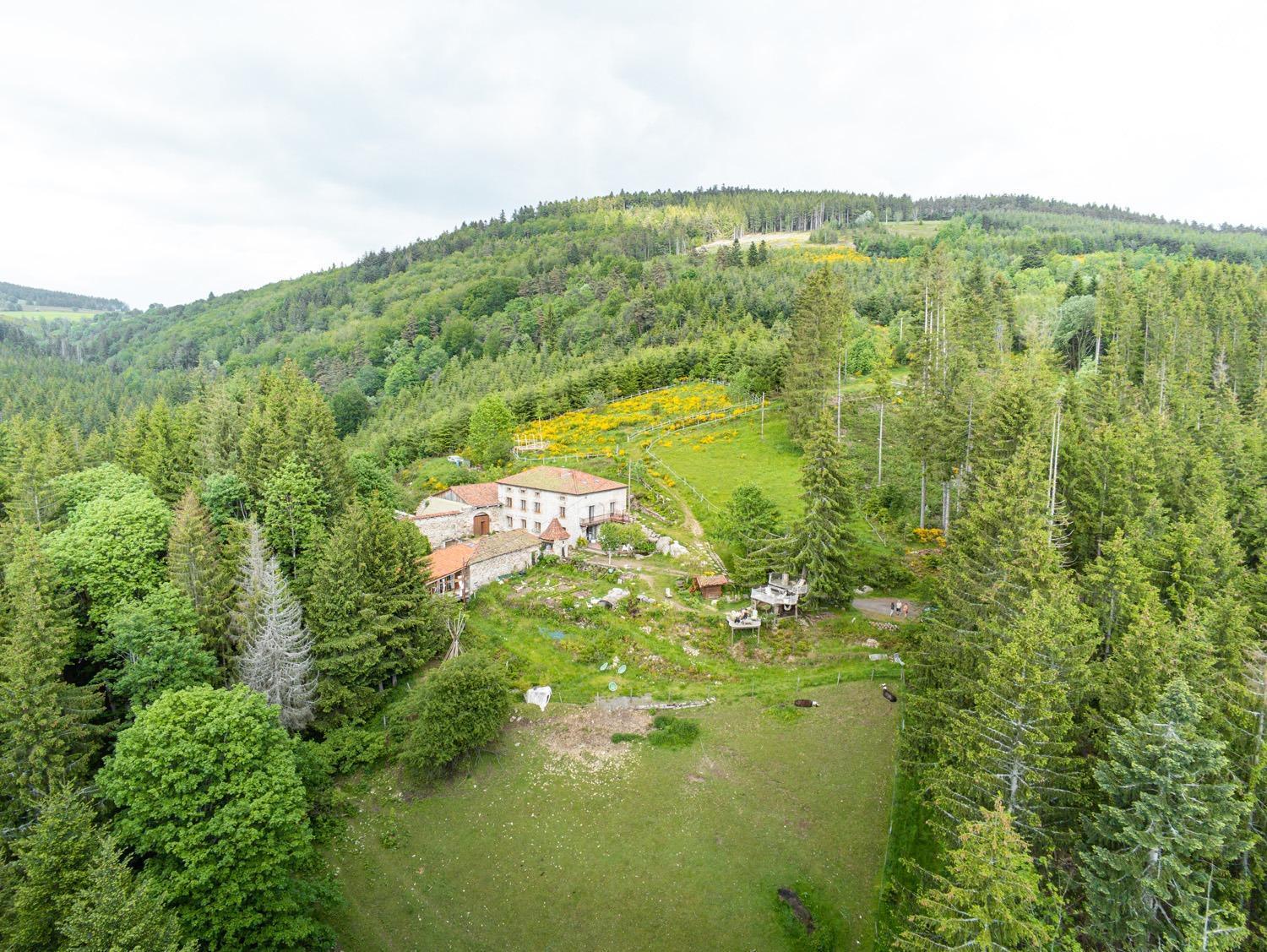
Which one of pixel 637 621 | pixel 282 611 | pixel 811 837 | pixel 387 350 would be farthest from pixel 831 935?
pixel 387 350

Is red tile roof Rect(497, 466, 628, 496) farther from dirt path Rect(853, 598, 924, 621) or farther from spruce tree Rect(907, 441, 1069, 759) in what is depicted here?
spruce tree Rect(907, 441, 1069, 759)

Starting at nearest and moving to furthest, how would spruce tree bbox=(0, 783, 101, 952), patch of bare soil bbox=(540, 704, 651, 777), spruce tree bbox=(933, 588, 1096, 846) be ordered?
1. spruce tree bbox=(0, 783, 101, 952)
2. spruce tree bbox=(933, 588, 1096, 846)
3. patch of bare soil bbox=(540, 704, 651, 777)

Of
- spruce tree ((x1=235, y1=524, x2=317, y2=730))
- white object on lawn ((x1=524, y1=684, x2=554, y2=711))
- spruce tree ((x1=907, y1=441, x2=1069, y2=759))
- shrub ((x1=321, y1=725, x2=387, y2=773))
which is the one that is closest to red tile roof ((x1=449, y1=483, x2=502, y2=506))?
spruce tree ((x1=235, y1=524, x2=317, y2=730))

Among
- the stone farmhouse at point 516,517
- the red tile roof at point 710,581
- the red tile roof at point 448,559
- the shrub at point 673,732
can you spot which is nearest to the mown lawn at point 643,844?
the shrub at point 673,732

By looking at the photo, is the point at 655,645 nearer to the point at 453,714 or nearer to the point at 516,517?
the point at 453,714

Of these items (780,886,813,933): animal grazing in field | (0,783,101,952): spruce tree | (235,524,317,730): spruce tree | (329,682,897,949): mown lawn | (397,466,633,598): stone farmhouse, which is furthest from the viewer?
(397,466,633,598): stone farmhouse

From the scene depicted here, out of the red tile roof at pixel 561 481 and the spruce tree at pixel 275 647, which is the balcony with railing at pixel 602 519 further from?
the spruce tree at pixel 275 647
